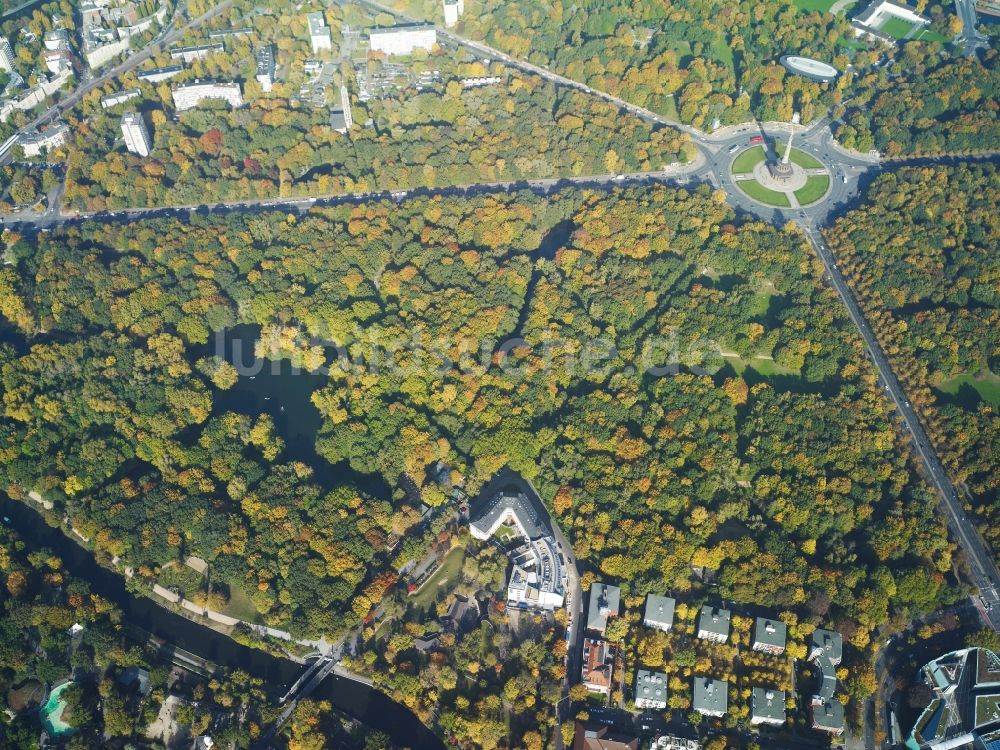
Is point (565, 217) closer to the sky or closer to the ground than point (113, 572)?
closer to the sky

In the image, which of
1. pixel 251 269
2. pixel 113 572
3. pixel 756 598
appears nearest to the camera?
pixel 756 598

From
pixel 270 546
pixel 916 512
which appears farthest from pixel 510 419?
pixel 916 512

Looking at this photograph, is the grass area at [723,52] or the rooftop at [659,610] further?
the grass area at [723,52]

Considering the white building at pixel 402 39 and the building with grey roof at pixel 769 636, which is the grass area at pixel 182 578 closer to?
the building with grey roof at pixel 769 636

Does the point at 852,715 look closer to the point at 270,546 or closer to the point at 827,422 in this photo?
the point at 827,422

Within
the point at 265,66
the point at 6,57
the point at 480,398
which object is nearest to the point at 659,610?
the point at 480,398

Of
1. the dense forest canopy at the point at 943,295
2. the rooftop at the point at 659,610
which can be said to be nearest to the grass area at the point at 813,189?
the dense forest canopy at the point at 943,295

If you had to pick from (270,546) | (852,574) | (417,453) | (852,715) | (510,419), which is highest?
(510,419)

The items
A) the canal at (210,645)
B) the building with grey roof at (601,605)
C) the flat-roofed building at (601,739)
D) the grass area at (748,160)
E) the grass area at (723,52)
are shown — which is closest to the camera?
the flat-roofed building at (601,739)
